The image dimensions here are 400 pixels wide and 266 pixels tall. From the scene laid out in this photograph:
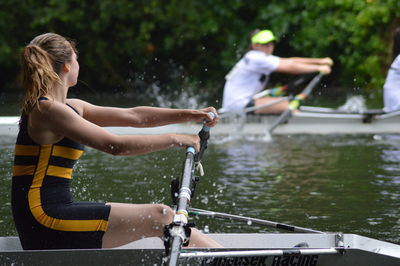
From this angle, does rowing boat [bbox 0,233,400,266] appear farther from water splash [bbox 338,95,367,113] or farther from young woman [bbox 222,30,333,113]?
water splash [bbox 338,95,367,113]

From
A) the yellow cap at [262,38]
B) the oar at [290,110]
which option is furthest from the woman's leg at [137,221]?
the yellow cap at [262,38]

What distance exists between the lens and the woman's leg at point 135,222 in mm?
4246

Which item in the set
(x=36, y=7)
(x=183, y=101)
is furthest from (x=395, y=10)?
(x=36, y=7)

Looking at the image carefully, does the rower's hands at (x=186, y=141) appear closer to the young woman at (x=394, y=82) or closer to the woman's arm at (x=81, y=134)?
the woman's arm at (x=81, y=134)

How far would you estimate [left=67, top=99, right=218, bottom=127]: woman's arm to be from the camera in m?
4.65

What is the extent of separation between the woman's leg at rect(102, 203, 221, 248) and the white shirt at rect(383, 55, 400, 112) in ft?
28.4

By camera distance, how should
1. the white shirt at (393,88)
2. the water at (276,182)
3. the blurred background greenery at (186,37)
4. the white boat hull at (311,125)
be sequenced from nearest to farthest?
the water at (276,182) < the white shirt at (393,88) < the white boat hull at (311,125) < the blurred background greenery at (186,37)

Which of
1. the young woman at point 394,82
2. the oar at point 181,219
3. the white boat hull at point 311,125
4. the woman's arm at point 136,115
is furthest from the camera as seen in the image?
the white boat hull at point 311,125


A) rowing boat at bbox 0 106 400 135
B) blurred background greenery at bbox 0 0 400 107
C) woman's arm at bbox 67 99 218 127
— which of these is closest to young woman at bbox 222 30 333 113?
rowing boat at bbox 0 106 400 135

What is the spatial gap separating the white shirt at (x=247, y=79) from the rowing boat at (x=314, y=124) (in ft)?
0.94

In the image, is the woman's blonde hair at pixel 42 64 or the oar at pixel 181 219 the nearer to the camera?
the oar at pixel 181 219

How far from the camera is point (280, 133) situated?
13352mm

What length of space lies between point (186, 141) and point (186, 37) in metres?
19.5

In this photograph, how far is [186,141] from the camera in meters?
4.20
